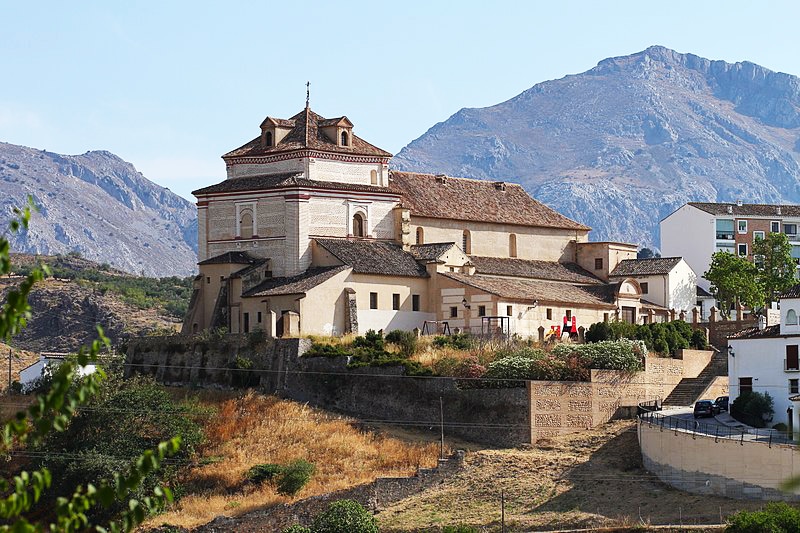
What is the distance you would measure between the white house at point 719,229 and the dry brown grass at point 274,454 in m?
47.3

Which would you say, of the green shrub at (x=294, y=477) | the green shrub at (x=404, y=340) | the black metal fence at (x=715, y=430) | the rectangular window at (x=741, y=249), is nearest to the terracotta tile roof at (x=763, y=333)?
the black metal fence at (x=715, y=430)

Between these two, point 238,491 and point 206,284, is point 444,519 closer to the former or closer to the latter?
point 238,491

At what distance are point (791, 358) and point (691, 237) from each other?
160ft

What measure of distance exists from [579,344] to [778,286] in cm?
2386

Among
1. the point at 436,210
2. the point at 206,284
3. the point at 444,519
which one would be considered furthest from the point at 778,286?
the point at 444,519

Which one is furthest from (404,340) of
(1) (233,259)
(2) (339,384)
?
(1) (233,259)

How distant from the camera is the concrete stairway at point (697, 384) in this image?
236 feet

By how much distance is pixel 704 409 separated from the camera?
66.8m

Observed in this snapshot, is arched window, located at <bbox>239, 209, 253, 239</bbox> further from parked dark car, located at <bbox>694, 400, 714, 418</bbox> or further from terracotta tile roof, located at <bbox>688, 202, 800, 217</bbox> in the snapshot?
terracotta tile roof, located at <bbox>688, 202, 800, 217</bbox>

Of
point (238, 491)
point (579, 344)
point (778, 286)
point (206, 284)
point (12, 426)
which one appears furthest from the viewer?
point (778, 286)

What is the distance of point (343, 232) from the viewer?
81.4m

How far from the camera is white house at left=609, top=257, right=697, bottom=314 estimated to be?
89250mm

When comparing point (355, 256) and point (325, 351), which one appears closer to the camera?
point (325, 351)

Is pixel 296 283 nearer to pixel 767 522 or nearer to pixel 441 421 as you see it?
pixel 441 421
